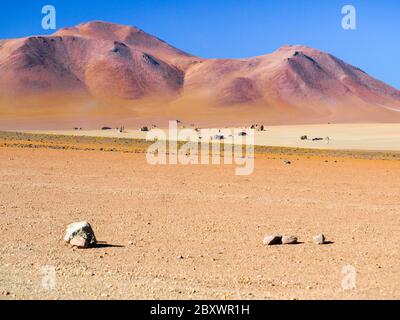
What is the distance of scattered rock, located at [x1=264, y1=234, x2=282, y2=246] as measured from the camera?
10.2 meters

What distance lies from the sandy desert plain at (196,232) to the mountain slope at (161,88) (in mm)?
82990

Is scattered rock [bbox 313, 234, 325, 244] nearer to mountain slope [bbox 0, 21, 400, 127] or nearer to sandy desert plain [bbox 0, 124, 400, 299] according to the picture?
sandy desert plain [bbox 0, 124, 400, 299]

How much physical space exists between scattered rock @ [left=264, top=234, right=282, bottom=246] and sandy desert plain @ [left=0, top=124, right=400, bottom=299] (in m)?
0.14

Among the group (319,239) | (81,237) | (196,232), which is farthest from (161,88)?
(81,237)

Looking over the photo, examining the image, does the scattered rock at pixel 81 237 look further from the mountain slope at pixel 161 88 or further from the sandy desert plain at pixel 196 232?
the mountain slope at pixel 161 88

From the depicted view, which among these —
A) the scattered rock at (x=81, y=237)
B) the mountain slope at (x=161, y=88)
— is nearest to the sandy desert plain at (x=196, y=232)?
the scattered rock at (x=81, y=237)

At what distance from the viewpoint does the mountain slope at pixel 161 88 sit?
11850 centimetres

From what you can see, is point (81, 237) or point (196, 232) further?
point (196, 232)

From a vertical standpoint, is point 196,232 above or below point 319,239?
above

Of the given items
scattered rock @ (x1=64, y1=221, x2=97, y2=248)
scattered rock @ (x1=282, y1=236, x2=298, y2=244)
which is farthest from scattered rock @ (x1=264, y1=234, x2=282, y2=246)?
scattered rock @ (x1=64, y1=221, x2=97, y2=248)

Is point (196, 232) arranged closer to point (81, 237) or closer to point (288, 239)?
point (288, 239)

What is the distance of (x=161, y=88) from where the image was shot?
14238 cm

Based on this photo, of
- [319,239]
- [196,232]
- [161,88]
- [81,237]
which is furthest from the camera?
[161,88]

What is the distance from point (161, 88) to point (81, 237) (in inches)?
5274
